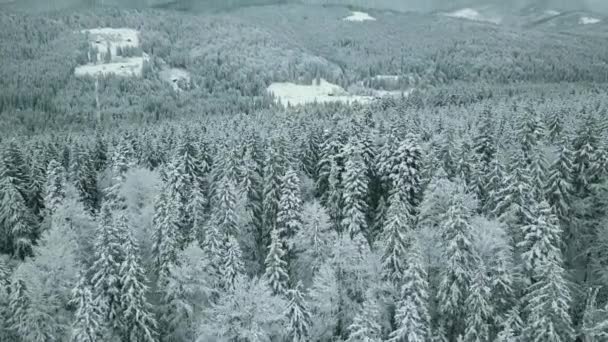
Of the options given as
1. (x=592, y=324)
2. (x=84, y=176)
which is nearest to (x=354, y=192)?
(x=592, y=324)

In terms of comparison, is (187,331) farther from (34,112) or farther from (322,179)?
(34,112)

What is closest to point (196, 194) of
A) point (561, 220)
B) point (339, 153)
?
point (339, 153)

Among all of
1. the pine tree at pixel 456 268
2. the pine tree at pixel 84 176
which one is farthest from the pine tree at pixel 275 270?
the pine tree at pixel 84 176

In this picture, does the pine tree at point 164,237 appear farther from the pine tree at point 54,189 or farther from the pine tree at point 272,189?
the pine tree at point 54,189

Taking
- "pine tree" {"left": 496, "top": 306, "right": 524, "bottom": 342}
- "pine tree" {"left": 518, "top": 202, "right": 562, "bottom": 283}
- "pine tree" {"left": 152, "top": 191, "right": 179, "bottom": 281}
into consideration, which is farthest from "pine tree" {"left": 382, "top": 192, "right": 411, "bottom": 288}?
"pine tree" {"left": 152, "top": 191, "right": 179, "bottom": 281}

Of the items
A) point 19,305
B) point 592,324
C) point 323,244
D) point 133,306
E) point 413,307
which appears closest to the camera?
A: point 413,307

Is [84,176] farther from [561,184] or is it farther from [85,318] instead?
[561,184]

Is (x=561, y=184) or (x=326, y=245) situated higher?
(x=561, y=184)
